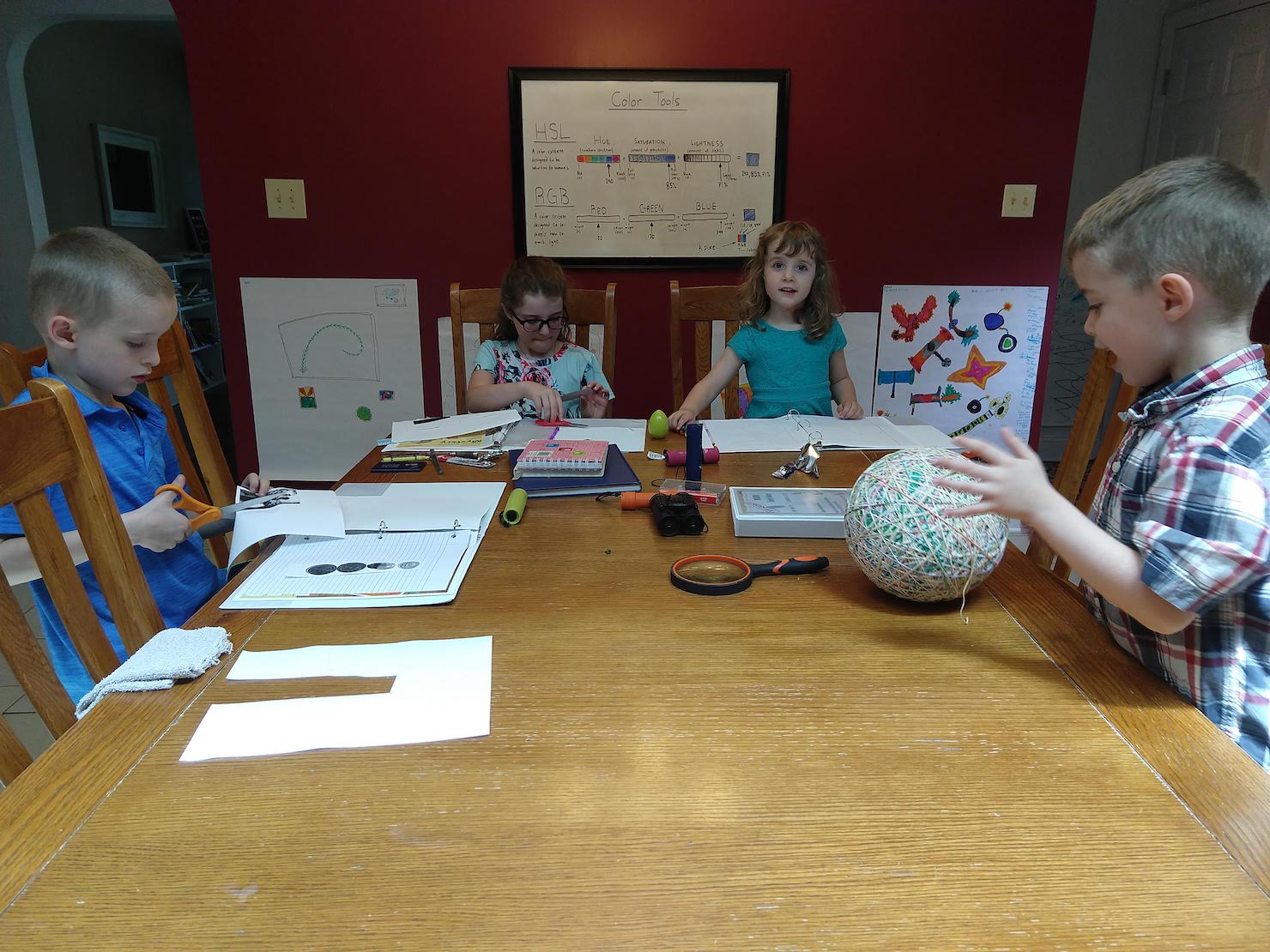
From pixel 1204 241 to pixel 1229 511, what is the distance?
1.01 ft

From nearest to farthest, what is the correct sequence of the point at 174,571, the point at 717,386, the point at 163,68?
the point at 174,571
the point at 717,386
the point at 163,68

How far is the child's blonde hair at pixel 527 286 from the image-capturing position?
2.12 meters

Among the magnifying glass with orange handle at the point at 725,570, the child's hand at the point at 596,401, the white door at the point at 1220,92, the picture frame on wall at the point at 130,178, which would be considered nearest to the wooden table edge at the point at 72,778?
the magnifying glass with orange handle at the point at 725,570

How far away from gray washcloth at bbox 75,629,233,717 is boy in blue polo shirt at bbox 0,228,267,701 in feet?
1.33

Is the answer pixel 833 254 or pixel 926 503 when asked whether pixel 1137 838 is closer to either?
pixel 926 503

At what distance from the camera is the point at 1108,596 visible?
2.56 feet

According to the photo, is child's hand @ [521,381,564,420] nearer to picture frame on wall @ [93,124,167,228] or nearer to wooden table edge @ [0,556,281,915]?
wooden table edge @ [0,556,281,915]

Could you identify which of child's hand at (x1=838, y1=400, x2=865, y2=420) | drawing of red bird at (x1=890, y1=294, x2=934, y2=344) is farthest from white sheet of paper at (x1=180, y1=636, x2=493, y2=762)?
drawing of red bird at (x1=890, y1=294, x2=934, y2=344)

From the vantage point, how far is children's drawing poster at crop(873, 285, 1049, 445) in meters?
3.09

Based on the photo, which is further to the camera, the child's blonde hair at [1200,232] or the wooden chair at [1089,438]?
the wooden chair at [1089,438]

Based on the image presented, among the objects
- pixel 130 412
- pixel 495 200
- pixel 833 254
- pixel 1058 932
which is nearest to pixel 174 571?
pixel 130 412

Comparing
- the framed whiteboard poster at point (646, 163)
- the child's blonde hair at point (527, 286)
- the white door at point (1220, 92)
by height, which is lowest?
the child's blonde hair at point (527, 286)

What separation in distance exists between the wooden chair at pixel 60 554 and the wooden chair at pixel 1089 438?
51.7 inches

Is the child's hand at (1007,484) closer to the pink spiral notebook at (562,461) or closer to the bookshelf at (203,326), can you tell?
the pink spiral notebook at (562,461)
